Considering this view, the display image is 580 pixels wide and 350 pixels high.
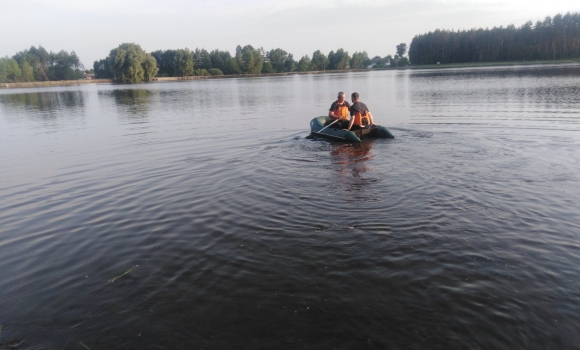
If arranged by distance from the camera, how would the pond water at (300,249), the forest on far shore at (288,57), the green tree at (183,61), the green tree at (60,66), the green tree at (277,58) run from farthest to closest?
1. the green tree at (277,58)
2. the green tree at (60,66)
3. the green tree at (183,61)
4. the forest on far shore at (288,57)
5. the pond water at (300,249)

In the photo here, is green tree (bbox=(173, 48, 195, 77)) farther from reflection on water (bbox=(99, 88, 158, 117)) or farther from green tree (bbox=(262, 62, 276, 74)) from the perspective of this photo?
reflection on water (bbox=(99, 88, 158, 117))

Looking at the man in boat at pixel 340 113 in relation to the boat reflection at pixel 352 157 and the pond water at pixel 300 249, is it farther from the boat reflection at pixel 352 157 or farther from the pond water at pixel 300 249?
the pond water at pixel 300 249

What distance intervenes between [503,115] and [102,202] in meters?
17.5

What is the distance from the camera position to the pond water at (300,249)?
4.20m

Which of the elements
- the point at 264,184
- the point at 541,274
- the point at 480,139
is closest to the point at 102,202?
the point at 264,184

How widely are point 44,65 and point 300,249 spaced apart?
489ft

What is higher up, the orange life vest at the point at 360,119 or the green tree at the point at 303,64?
the green tree at the point at 303,64

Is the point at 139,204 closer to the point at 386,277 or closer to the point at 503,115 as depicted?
the point at 386,277

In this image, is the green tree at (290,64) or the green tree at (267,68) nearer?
the green tree at (267,68)

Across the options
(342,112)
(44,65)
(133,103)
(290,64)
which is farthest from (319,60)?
(342,112)

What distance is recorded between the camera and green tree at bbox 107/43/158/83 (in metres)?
85.4

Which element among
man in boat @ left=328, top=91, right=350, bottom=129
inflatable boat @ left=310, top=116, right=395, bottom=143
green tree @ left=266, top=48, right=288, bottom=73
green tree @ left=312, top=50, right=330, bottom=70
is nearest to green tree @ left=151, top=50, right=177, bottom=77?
green tree @ left=266, top=48, right=288, bottom=73

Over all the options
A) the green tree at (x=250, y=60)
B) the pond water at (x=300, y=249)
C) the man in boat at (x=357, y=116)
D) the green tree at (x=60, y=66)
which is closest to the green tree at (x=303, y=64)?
the green tree at (x=250, y=60)

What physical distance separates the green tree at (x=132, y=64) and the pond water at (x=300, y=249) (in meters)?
81.1
